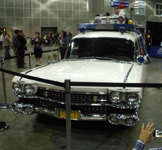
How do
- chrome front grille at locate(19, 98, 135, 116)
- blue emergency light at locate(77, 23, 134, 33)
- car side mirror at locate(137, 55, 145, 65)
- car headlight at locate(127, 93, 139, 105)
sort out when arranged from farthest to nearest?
blue emergency light at locate(77, 23, 134, 33), car side mirror at locate(137, 55, 145, 65), chrome front grille at locate(19, 98, 135, 116), car headlight at locate(127, 93, 139, 105)

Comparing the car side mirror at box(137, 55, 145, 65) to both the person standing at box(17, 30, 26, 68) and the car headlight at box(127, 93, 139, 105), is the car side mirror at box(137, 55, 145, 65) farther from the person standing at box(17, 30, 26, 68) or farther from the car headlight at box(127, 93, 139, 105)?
the person standing at box(17, 30, 26, 68)

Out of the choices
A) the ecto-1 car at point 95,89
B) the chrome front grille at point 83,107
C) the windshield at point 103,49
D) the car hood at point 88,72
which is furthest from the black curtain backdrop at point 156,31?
the chrome front grille at point 83,107

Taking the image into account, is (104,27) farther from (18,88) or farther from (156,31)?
(156,31)

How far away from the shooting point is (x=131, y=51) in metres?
5.61

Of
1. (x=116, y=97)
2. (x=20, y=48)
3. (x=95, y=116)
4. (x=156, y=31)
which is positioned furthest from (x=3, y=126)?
(x=156, y=31)

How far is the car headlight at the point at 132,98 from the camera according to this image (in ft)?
12.8

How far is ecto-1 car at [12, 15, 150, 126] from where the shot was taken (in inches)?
155

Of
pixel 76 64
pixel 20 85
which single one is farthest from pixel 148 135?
pixel 76 64

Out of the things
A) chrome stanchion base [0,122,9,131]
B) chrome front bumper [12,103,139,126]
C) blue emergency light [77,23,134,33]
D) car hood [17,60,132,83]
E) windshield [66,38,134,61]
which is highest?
blue emergency light [77,23,134,33]

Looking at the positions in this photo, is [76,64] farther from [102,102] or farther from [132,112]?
[132,112]

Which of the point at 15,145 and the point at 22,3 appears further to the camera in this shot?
the point at 22,3

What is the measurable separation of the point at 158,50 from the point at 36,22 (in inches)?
942

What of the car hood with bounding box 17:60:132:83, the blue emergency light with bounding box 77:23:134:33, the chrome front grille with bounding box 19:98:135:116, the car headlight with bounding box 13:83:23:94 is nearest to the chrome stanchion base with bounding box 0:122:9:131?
the chrome front grille with bounding box 19:98:135:116

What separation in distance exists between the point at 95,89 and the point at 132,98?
2.08ft
